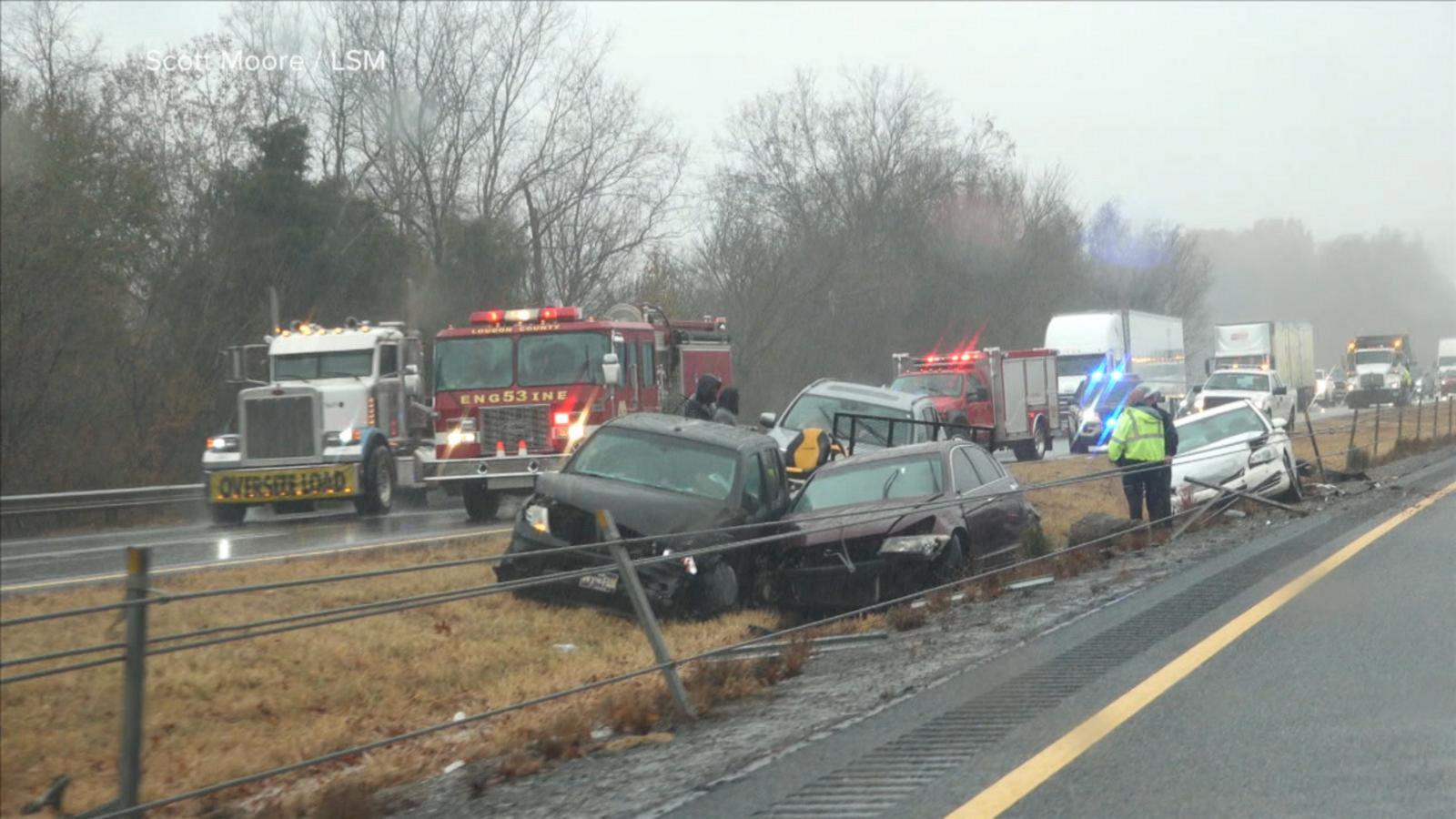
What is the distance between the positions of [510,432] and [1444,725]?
714 inches

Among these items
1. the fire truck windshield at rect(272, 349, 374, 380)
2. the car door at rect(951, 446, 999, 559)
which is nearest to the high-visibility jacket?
the car door at rect(951, 446, 999, 559)

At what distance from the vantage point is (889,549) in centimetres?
1398

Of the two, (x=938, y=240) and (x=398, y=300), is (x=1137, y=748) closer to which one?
(x=398, y=300)

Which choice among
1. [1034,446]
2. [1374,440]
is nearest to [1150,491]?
[1374,440]

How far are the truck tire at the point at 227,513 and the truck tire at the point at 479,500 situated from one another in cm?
321

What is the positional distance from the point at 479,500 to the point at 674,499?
11.1 m

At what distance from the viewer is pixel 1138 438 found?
19.5 metres

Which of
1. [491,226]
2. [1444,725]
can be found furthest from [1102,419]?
[1444,725]

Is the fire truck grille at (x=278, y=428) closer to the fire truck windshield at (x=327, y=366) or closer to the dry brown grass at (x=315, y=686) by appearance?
the fire truck windshield at (x=327, y=366)

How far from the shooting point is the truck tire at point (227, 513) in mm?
24656

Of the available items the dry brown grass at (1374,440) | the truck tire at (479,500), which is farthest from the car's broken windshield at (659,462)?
the dry brown grass at (1374,440)

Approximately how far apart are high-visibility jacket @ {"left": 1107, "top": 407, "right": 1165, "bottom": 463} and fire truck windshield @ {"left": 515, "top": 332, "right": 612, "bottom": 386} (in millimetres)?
7976

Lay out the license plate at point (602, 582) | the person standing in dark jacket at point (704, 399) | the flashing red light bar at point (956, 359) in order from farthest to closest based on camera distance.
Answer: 1. the flashing red light bar at point (956, 359)
2. the person standing in dark jacket at point (704, 399)
3. the license plate at point (602, 582)

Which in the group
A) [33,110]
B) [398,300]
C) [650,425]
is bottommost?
[650,425]
